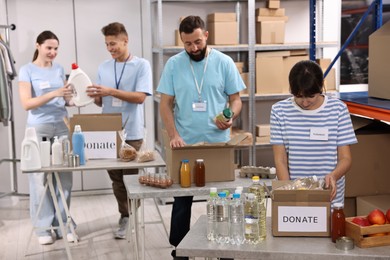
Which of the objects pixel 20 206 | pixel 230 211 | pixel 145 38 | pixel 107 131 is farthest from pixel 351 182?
pixel 20 206

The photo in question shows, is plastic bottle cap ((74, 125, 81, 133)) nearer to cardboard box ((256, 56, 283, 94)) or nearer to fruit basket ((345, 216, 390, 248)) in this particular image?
fruit basket ((345, 216, 390, 248))

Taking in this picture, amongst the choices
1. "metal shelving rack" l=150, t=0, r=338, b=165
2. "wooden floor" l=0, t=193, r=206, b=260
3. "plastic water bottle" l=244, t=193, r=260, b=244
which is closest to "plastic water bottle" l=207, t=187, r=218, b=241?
"plastic water bottle" l=244, t=193, r=260, b=244

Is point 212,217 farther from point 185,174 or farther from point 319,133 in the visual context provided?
point 185,174

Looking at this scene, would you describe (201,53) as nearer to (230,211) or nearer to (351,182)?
(351,182)

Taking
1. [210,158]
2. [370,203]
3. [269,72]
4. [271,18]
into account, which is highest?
[271,18]

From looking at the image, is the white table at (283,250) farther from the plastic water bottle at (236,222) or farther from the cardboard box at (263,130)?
the cardboard box at (263,130)

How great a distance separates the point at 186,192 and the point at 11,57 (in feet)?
9.77

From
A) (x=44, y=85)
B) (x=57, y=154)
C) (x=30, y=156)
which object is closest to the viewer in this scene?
(x=30, y=156)

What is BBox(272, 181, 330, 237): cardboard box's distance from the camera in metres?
2.45

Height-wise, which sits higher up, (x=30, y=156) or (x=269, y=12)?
(x=269, y=12)

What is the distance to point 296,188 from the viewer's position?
250 centimetres

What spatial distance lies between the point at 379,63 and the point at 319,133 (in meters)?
0.79

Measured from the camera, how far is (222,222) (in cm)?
243

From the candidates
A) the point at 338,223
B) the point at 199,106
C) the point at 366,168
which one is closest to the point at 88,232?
the point at 199,106
